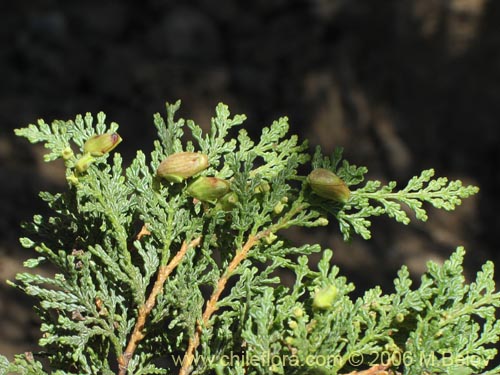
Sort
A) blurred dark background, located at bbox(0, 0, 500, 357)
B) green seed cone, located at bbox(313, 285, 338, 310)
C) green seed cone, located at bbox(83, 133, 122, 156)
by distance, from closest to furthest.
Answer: green seed cone, located at bbox(313, 285, 338, 310)
green seed cone, located at bbox(83, 133, 122, 156)
blurred dark background, located at bbox(0, 0, 500, 357)

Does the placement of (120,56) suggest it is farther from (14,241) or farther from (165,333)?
(165,333)

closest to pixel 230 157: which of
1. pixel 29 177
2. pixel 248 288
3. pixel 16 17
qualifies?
pixel 248 288

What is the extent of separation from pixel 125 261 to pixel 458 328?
0.58m

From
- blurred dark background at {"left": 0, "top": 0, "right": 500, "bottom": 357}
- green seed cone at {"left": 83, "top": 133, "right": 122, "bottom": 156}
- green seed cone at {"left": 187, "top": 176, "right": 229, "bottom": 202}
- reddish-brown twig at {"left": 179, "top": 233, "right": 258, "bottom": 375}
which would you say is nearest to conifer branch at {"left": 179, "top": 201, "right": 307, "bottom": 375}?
reddish-brown twig at {"left": 179, "top": 233, "right": 258, "bottom": 375}

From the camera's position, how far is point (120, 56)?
560cm

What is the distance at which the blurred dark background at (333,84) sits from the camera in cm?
503

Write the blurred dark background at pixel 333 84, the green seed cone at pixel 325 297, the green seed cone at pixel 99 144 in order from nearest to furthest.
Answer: the green seed cone at pixel 325 297, the green seed cone at pixel 99 144, the blurred dark background at pixel 333 84

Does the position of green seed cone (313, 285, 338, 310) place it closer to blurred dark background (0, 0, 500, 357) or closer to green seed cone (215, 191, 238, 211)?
green seed cone (215, 191, 238, 211)

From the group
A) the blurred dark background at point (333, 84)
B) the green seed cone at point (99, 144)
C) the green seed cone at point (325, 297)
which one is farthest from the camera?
the blurred dark background at point (333, 84)

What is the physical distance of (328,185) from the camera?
125 cm

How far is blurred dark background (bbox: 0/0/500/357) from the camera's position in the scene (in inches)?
198

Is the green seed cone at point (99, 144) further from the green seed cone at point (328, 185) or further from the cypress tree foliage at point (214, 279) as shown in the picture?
the green seed cone at point (328, 185)

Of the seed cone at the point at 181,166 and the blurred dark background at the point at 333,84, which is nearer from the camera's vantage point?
the seed cone at the point at 181,166

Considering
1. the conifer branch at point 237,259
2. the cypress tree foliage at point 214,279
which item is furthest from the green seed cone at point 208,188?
the conifer branch at point 237,259
